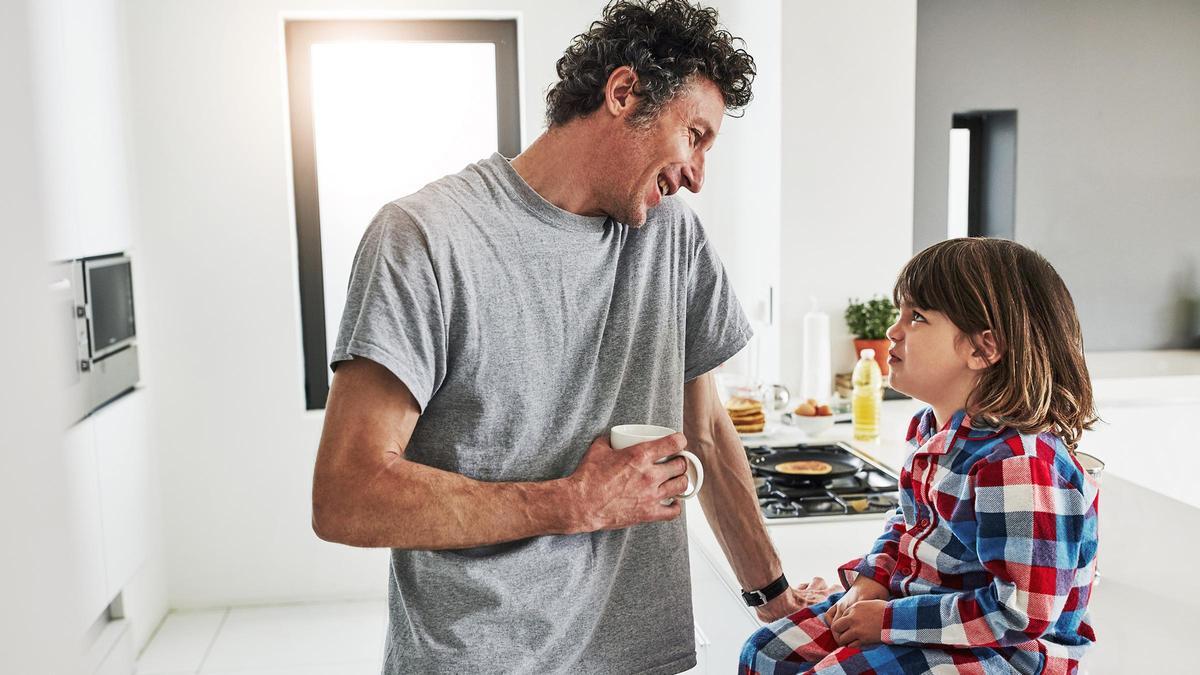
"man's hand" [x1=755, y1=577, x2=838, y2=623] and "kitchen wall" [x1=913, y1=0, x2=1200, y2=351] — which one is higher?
"kitchen wall" [x1=913, y1=0, x2=1200, y2=351]

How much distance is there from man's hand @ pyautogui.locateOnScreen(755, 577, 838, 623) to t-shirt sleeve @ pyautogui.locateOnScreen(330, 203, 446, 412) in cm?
66

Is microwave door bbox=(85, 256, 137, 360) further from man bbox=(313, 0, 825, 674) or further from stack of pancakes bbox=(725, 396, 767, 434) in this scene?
man bbox=(313, 0, 825, 674)

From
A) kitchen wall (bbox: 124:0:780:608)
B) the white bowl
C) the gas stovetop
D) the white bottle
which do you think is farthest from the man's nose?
kitchen wall (bbox: 124:0:780:608)

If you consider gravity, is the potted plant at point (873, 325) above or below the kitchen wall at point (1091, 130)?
below

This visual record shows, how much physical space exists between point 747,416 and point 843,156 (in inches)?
37.1

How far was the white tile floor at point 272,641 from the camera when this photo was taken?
124 inches

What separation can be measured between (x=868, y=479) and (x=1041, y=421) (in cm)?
92

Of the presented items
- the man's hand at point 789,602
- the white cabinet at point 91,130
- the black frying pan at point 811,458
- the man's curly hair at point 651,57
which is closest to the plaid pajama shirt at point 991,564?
the man's hand at point 789,602

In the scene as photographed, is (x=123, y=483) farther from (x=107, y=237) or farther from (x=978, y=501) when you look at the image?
(x=978, y=501)

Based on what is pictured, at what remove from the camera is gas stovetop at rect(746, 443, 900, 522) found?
1900mm

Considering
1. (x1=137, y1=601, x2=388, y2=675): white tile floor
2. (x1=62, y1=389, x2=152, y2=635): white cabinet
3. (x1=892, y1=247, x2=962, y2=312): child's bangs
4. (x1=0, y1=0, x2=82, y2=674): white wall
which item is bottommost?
(x1=137, y1=601, x2=388, y2=675): white tile floor

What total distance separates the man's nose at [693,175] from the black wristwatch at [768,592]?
59 centimetres

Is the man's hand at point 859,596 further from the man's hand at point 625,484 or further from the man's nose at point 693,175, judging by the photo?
the man's nose at point 693,175

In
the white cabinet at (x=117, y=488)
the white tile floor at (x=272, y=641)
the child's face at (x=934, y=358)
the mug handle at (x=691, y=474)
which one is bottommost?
the white tile floor at (x=272, y=641)
